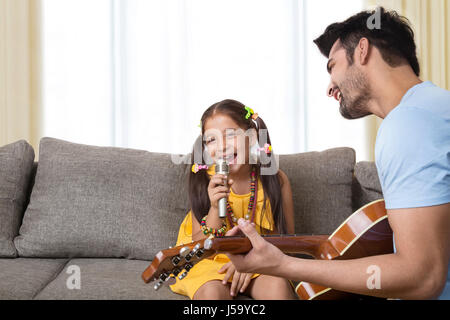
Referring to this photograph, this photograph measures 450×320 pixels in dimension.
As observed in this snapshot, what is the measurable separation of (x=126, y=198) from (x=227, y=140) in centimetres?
59

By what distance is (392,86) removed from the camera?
1.12 meters

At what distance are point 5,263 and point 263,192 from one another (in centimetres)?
112

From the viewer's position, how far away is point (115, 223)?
198 centimetres

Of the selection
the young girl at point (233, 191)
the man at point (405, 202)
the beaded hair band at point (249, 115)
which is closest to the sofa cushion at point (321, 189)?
the young girl at point (233, 191)

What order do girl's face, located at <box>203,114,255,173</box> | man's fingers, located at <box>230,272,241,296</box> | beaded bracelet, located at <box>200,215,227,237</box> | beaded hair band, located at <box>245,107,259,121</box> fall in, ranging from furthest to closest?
beaded hair band, located at <box>245,107,259,121</box> < girl's face, located at <box>203,114,255,173</box> < beaded bracelet, located at <box>200,215,227,237</box> < man's fingers, located at <box>230,272,241,296</box>

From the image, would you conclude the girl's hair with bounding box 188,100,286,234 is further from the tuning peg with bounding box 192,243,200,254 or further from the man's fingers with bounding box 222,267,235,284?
the tuning peg with bounding box 192,243,200,254

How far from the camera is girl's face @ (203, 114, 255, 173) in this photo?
5.76ft

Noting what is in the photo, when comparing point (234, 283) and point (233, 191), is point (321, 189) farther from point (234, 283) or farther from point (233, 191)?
point (234, 283)

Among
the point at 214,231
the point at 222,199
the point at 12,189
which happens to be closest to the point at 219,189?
the point at 222,199

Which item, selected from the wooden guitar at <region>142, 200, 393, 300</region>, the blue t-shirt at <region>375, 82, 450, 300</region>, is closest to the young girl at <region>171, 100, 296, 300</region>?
the wooden guitar at <region>142, 200, 393, 300</region>

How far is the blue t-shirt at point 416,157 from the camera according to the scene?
35.6 inches

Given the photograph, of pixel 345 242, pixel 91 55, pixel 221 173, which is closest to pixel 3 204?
pixel 221 173

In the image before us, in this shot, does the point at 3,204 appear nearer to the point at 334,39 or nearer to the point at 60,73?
the point at 60,73

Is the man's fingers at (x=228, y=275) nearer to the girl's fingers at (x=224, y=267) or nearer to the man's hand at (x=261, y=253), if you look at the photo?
the girl's fingers at (x=224, y=267)
